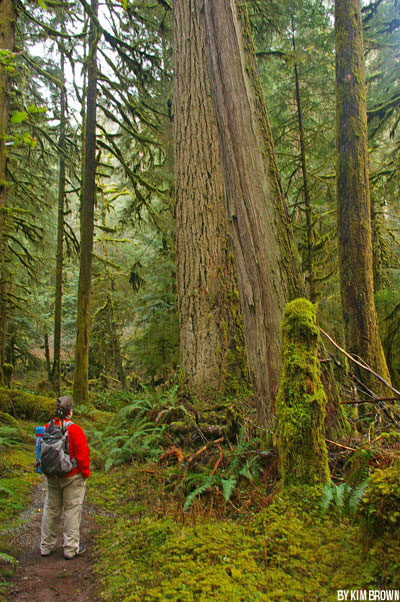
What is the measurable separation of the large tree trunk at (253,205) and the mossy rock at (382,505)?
1.55 m

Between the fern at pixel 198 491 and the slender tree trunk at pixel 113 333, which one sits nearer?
the fern at pixel 198 491

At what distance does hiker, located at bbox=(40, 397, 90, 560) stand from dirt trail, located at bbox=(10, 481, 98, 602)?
0.14 metres

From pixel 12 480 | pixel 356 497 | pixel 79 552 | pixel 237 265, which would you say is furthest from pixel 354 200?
pixel 12 480

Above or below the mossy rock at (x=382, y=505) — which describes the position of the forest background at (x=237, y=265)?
above

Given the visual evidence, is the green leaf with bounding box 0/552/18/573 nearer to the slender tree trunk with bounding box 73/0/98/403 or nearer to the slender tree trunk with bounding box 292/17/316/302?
the slender tree trunk with bounding box 73/0/98/403

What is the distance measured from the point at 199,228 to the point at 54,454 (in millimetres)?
4007

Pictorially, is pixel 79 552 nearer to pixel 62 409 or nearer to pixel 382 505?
pixel 62 409

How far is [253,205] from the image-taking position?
3.67 metres

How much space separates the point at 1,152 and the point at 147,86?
5.49 m

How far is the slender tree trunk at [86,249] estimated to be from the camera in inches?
408

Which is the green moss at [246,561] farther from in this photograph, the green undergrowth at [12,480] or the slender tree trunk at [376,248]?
the slender tree trunk at [376,248]

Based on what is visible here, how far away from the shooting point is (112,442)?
6.20 m

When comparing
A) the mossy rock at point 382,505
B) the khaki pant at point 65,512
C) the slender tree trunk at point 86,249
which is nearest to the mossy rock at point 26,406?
the slender tree trunk at point 86,249

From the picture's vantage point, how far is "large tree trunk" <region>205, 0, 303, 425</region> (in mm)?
3588
